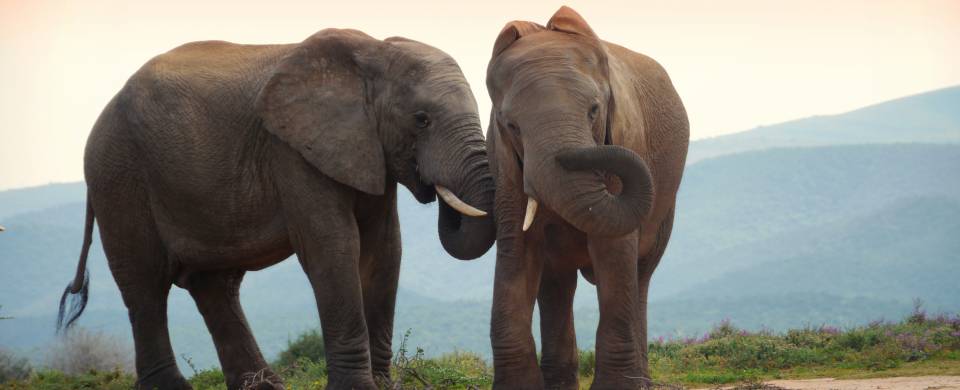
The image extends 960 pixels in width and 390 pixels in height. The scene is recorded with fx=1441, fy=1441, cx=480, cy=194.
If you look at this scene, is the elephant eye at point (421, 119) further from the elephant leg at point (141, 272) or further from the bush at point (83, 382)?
the bush at point (83, 382)

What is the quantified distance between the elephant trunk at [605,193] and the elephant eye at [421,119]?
171 centimetres

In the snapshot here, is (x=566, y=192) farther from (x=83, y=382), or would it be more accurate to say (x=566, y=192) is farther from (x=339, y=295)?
(x=83, y=382)

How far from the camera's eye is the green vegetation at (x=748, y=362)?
1231cm

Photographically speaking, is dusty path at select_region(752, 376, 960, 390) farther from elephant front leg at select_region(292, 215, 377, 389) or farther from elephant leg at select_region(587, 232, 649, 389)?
elephant front leg at select_region(292, 215, 377, 389)

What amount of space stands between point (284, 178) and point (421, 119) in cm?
→ 118

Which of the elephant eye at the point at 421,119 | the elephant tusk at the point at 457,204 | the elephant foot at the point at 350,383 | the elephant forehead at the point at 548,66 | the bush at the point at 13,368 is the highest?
the elephant forehead at the point at 548,66

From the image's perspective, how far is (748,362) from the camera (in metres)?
13.5

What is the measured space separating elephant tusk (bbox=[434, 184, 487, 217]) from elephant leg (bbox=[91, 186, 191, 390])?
9.72 feet

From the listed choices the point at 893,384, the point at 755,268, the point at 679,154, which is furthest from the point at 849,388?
the point at 755,268

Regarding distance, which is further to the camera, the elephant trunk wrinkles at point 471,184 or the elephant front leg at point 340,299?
the elephant front leg at point 340,299

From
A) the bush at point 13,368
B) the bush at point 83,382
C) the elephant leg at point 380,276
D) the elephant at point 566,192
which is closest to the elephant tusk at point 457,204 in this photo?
the elephant at point 566,192

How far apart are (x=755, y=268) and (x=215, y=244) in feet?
573

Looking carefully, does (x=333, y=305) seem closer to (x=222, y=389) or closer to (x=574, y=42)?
(x=574, y=42)

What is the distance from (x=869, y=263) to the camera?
17112 cm
